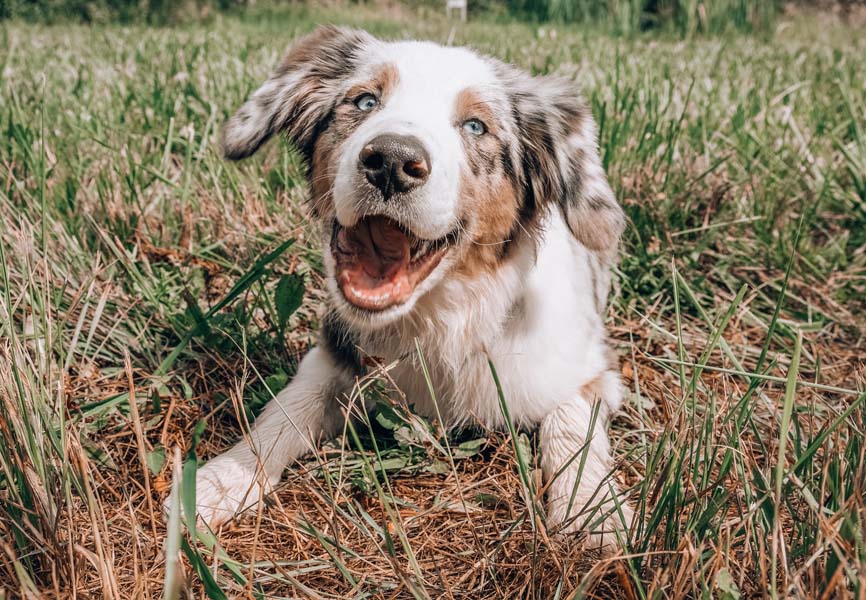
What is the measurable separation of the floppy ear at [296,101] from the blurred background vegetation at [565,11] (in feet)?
22.7

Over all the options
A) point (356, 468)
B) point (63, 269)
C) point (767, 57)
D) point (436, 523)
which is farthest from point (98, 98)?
point (767, 57)

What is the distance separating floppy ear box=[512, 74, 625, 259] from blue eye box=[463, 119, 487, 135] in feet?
0.57

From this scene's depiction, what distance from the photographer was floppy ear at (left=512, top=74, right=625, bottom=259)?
2180 mm

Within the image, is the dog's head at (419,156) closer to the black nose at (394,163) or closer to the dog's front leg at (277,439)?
the black nose at (394,163)

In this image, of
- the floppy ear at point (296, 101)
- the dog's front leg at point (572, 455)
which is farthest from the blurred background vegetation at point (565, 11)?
the dog's front leg at point (572, 455)

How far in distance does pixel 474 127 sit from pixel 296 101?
61cm

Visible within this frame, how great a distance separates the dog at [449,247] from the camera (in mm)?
1930

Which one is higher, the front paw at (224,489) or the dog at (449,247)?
the dog at (449,247)

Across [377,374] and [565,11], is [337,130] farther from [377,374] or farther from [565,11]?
[565,11]

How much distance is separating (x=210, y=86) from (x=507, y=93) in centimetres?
234

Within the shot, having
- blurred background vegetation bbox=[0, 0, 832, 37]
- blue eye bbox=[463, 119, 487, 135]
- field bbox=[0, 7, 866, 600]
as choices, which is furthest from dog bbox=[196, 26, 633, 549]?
blurred background vegetation bbox=[0, 0, 832, 37]

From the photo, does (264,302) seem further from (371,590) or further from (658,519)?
(658,519)

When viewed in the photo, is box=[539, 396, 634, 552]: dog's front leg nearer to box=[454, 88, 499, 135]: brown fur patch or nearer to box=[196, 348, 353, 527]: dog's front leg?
box=[196, 348, 353, 527]: dog's front leg

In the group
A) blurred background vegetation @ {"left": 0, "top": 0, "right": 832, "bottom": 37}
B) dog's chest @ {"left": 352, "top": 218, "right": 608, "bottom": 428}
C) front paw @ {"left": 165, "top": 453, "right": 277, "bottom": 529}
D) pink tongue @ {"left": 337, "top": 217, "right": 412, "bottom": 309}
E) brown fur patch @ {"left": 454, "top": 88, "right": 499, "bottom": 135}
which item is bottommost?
front paw @ {"left": 165, "top": 453, "right": 277, "bottom": 529}
